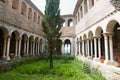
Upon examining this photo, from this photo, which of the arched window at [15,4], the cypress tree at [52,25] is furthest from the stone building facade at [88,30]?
the cypress tree at [52,25]

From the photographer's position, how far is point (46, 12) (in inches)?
565

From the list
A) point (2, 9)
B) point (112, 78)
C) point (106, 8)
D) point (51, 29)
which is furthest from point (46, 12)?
point (112, 78)

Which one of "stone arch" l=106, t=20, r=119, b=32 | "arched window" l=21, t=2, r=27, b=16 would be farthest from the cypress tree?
"stone arch" l=106, t=20, r=119, b=32

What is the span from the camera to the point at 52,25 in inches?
552

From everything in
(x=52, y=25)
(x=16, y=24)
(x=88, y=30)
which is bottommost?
(x=88, y=30)

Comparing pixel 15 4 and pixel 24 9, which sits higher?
pixel 24 9

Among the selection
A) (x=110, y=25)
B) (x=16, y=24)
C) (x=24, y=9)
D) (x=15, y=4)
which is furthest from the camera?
(x=24, y=9)

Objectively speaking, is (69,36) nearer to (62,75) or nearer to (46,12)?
(46,12)

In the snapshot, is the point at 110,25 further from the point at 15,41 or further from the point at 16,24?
the point at 15,41

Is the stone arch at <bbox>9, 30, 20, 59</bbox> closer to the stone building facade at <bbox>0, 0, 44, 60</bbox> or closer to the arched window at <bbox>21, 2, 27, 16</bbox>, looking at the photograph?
the stone building facade at <bbox>0, 0, 44, 60</bbox>

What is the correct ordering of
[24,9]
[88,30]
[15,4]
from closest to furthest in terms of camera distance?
[88,30] → [15,4] → [24,9]

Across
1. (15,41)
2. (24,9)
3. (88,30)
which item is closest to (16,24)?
(24,9)

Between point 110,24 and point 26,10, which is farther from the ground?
point 26,10

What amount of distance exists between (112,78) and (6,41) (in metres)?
9.95
